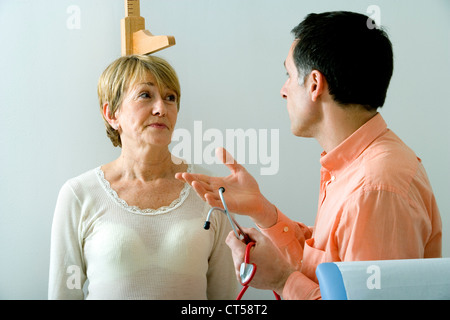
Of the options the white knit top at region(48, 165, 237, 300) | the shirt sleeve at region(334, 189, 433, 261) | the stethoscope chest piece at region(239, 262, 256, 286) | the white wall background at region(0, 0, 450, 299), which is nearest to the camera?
the shirt sleeve at region(334, 189, 433, 261)

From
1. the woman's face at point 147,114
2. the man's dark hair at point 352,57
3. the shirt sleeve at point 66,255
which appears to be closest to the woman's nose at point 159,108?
the woman's face at point 147,114

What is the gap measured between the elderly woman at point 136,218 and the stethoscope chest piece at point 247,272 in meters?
0.59

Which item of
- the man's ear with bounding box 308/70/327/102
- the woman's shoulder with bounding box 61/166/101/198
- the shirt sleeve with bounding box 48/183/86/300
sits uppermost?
the man's ear with bounding box 308/70/327/102

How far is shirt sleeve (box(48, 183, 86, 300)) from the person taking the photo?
5.53 ft

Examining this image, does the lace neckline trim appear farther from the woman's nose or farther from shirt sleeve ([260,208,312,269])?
shirt sleeve ([260,208,312,269])

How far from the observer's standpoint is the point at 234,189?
1328 millimetres

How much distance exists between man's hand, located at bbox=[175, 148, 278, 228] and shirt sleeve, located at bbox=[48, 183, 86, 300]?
2.12 feet

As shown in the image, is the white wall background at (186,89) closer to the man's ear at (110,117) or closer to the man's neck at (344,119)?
the man's ear at (110,117)

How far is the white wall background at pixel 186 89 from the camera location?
195cm

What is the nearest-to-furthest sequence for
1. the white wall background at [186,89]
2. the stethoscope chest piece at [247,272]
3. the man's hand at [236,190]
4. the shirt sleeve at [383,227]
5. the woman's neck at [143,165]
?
1. the shirt sleeve at [383,227]
2. the stethoscope chest piece at [247,272]
3. the man's hand at [236,190]
4. the woman's neck at [143,165]
5. the white wall background at [186,89]

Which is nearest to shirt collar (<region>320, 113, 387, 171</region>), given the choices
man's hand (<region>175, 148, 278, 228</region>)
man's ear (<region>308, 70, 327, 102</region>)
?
man's ear (<region>308, 70, 327, 102</region>)

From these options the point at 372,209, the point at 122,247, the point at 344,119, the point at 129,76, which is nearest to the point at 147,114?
the point at 129,76

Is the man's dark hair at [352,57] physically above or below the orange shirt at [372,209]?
above
